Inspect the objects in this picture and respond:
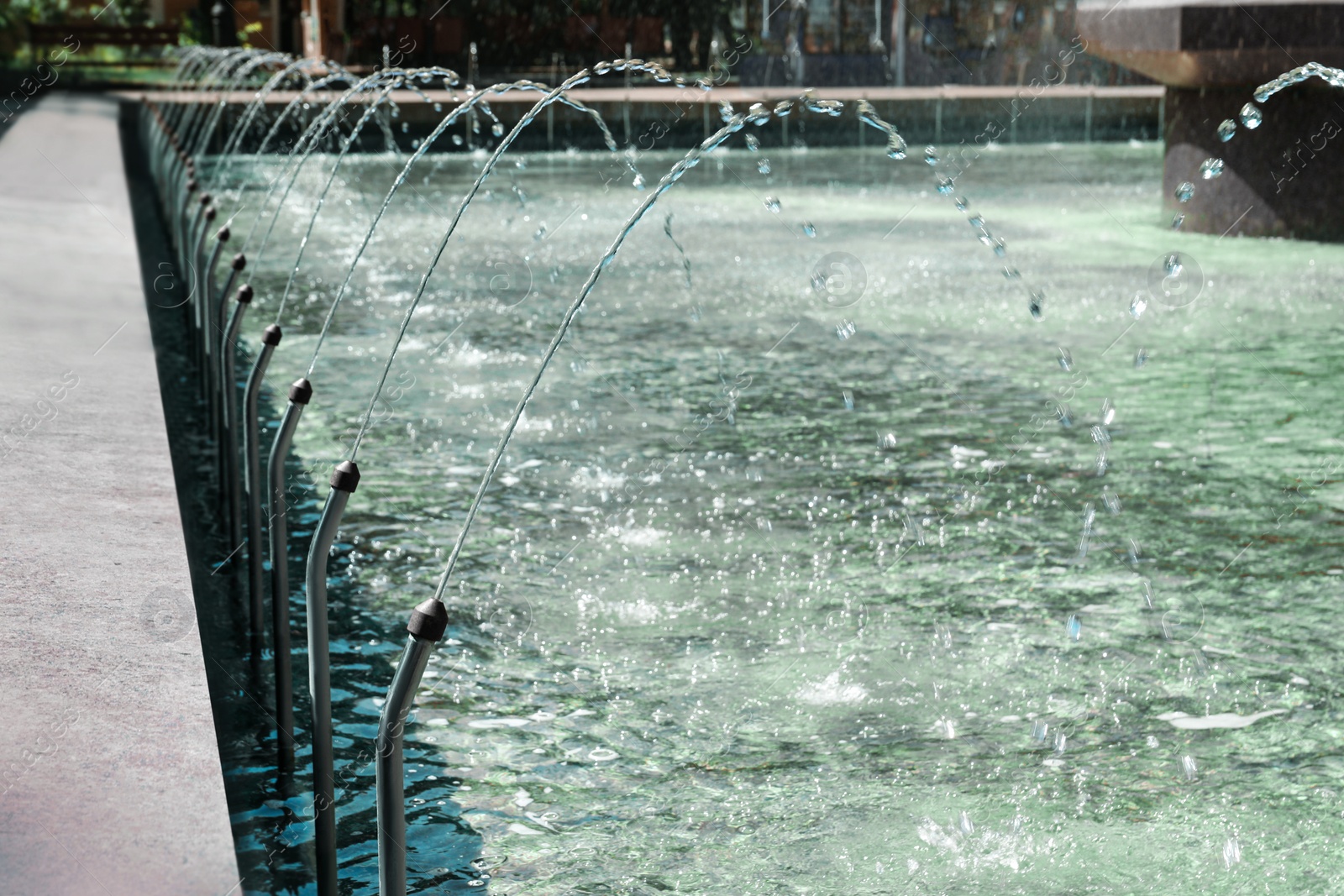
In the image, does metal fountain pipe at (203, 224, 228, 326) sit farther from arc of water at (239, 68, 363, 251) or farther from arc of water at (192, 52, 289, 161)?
arc of water at (192, 52, 289, 161)

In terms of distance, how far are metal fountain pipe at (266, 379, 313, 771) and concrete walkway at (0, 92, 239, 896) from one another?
250mm

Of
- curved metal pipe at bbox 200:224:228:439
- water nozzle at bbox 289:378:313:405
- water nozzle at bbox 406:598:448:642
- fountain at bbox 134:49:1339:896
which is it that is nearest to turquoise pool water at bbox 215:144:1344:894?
fountain at bbox 134:49:1339:896

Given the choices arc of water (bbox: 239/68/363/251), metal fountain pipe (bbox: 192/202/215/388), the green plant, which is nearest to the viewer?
metal fountain pipe (bbox: 192/202/215/388)

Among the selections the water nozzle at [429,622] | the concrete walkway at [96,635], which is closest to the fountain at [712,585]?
the water nozzle at [429,622]

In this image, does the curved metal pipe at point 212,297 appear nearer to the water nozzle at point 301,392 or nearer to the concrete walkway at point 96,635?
the concrete walkway at point 96,635

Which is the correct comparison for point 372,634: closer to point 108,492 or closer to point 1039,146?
point 108,492

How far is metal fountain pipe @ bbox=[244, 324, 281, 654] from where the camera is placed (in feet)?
13.0

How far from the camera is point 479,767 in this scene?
3635 mm

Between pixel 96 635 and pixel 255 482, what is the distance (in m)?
1.34

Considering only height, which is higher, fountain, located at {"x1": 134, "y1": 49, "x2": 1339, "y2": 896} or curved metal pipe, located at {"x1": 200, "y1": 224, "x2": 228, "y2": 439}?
curved metal pipe, located at {"x1": 200, "y1": 224, "x2": 228, "y2": 439}

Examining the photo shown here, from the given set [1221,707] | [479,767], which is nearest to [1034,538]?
[1221,707]

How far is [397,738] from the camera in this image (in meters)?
2.20

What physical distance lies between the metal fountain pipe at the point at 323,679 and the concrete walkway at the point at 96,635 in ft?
0.69

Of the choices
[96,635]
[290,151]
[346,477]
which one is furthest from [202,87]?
[346,477]
